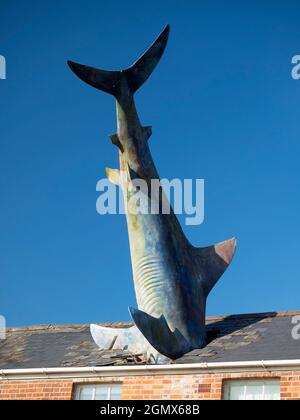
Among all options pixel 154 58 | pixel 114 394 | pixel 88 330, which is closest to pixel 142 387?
pixel 114 394

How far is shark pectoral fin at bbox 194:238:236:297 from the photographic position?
18.7 metres

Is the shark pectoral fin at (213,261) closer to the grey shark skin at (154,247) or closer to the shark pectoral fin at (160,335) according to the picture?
the grey shark skin at (154,247)

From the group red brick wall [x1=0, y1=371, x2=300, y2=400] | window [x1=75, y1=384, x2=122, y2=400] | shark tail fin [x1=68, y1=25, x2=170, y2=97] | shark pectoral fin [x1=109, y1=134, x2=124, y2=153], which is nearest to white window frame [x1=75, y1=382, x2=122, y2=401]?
window [x1=75, y1=384, x2=122, y2=400]

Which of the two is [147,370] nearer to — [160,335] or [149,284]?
[160,335]

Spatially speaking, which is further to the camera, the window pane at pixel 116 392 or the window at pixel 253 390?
the window pane at pixel 116 392

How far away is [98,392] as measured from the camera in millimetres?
16094

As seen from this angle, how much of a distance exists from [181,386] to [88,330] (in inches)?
184

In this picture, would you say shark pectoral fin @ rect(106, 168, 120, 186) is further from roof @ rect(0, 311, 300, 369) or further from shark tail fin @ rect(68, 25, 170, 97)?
roof @ rect(0, 311, 300, 369)

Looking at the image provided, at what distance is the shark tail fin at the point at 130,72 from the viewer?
1800 cm

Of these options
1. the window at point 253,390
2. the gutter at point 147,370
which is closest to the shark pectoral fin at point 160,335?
the gutter at point 147,370

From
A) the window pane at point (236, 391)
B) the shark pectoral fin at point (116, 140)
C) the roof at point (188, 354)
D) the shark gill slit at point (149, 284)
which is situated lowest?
the window pane at point (236, 391)

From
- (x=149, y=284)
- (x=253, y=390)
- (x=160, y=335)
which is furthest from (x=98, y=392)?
(x=253, y=390)

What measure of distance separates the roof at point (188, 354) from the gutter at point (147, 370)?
33 centimetres
